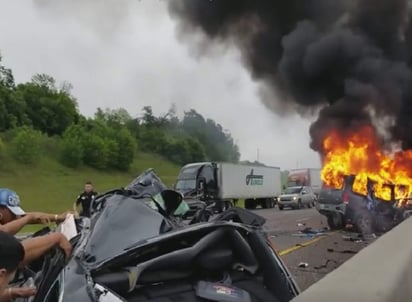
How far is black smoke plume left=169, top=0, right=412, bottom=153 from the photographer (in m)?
22.5

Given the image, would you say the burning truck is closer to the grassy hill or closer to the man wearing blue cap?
the man wearing blue cap

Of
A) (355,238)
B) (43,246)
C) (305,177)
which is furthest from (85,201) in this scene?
(305,177)

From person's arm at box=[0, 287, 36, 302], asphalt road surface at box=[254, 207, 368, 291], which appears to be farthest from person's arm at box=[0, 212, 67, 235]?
asphalt road surface at box=[254, 207, 368, 291]

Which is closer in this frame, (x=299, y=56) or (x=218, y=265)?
(x=218, y=265)

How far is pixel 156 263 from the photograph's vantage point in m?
2.98

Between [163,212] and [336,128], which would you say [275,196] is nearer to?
[336,128]

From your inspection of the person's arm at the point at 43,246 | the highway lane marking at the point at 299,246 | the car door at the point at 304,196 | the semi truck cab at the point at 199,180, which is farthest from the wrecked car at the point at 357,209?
the car door at the point at 304,196

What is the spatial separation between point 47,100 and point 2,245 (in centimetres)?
7684

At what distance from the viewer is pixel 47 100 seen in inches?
2987

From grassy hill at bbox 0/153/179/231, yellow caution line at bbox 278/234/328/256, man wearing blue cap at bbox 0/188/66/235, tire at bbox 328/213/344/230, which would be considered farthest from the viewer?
grassy hill at bbox 0/153/179/231

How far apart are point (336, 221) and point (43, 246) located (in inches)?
550

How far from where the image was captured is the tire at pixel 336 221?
1598cm

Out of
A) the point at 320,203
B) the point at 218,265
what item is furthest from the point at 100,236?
the point at 320,203

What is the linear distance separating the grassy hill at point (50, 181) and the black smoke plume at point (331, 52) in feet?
46.8
